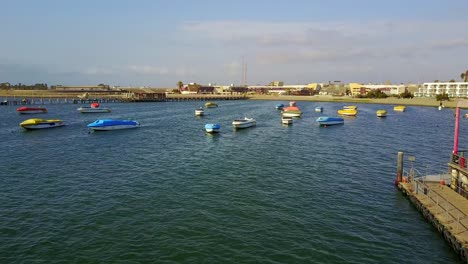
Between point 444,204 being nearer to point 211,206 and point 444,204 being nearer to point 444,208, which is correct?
point 444,208

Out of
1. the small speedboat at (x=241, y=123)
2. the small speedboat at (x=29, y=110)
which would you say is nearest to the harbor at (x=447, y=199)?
the small speedboat at (x=241, y=123)

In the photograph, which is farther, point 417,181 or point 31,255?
point 417,181

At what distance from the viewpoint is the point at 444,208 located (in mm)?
24719

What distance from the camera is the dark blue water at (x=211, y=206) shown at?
811 inches

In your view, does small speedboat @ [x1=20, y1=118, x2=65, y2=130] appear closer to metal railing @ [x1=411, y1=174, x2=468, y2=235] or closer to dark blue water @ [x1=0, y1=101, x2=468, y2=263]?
dark blue water @ [x1=0, y1=101, x2=468, y2=263]

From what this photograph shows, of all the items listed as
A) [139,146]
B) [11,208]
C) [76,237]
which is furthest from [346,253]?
[139,146]

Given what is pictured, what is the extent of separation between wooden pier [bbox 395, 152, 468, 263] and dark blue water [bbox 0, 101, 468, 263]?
77cm

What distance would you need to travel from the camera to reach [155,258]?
19656 millimetres

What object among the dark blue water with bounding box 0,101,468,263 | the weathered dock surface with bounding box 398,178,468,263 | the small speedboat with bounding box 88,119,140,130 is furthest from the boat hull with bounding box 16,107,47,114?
the weathered dock surface with bounding box 398,178,468,263

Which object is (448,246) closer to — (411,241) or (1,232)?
(411,241)

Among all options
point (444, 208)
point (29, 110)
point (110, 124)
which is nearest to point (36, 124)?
point (110, 124)

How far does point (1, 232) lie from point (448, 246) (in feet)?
95.9

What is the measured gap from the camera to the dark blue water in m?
20.6

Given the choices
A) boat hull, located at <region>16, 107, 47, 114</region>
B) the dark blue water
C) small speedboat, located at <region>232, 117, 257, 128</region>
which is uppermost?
boat hull, located at <region>16, 107, 47, 114</region>
